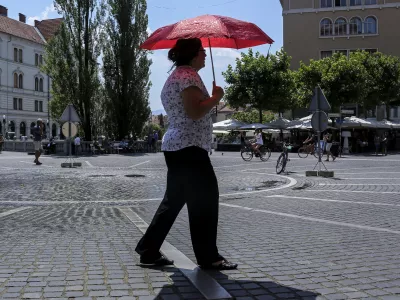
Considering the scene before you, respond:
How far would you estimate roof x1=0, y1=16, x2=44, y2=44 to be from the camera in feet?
238

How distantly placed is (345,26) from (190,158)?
2262 inches

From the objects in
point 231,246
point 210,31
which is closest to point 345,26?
point 231,246

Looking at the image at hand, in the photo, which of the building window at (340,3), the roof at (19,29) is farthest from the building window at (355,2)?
the roof at (19,29)

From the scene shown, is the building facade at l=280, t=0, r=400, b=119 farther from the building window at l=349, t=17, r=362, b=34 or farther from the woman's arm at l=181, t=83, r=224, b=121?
the woman's arm at l=181, t=83, r=224, b=121

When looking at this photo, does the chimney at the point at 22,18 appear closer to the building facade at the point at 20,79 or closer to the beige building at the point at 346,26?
the building facade at the point at 20,79

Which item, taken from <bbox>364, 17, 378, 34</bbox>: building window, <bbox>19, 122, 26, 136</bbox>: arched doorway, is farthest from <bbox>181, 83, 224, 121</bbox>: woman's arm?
<bbox>19, 122, 26, 136</bbox>: arched doorway

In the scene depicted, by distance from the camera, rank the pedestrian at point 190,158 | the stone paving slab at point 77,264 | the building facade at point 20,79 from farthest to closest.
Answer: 1. the building facade at point 20,79
2. the pedestrian at point 190,158
3. the stone paving slab at point 77,264

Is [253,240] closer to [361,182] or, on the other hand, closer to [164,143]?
[164,143]

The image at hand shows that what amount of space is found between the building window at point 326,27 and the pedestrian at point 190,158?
5701cm

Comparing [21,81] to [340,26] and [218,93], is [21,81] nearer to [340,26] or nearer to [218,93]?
[340,26]

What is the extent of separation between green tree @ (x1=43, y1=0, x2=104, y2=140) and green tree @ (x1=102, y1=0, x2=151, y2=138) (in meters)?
1.34

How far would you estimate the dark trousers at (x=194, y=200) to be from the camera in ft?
13.8

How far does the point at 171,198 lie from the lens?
4355mm

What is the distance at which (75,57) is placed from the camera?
126ft
